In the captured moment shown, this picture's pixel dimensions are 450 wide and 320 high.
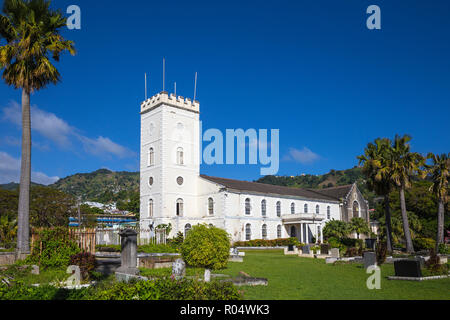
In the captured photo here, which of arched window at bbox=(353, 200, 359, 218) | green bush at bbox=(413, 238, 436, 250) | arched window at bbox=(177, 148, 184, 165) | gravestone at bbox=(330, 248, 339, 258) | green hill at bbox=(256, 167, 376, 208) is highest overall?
green hill at bbox=(256, 167, 376, 208)

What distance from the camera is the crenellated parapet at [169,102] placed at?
49531mm

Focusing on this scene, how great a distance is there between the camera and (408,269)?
14359 millimetres

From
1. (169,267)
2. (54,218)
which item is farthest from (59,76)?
(54,218)

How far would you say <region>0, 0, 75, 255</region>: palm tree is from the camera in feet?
66.4

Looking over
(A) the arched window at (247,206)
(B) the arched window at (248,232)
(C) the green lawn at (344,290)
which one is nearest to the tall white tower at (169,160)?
(A) the arched window at (247,206)

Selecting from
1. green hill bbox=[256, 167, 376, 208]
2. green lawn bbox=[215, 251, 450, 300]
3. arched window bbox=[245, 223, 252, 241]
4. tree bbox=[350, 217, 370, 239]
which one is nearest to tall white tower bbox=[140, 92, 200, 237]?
arched window bbox=[245, 223, 252, 241]

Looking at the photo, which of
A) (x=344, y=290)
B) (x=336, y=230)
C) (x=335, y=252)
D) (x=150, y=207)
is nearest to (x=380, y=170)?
(x=335, y=252)

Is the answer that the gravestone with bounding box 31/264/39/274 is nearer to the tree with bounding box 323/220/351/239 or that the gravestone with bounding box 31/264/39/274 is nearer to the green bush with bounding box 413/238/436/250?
the green bush with bounding box 413/238/436/250

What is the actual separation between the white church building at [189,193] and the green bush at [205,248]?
95.8 feet

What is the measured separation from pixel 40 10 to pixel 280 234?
4129 centimetres

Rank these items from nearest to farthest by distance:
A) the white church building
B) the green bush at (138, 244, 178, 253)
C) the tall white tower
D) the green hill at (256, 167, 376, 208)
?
the green bush at (138, 244, 178, 253) → the white church building → the tall white tower → the green hill at (256, 167, 376, 208)

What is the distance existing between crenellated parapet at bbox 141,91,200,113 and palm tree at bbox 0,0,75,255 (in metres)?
27.9

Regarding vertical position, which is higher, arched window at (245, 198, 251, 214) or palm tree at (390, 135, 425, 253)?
palm tree at (390, 135, 425, 253)

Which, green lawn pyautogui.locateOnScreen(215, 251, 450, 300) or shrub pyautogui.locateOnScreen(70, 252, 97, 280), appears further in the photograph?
shrub pyautogui.locateOnScreen(70, 252, 97, 280)
